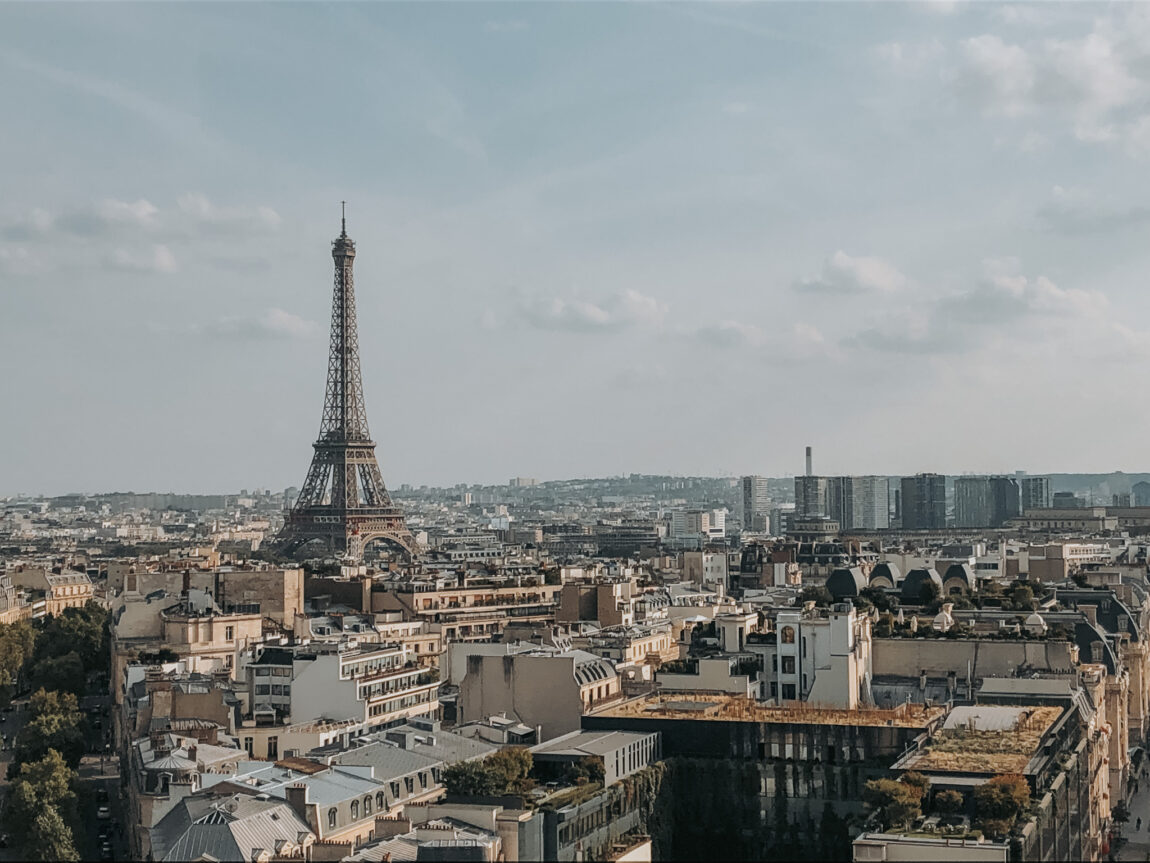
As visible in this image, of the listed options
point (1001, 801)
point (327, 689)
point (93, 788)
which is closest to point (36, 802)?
point (93, 788)

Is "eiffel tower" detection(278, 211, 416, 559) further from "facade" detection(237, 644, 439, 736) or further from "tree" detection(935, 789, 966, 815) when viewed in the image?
"tree" detection(935, 789, 966, 815)

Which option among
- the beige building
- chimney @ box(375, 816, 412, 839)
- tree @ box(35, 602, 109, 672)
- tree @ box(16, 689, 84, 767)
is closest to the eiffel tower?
the beige building

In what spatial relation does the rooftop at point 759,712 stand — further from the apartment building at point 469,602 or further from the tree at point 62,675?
the tree at point 62,675

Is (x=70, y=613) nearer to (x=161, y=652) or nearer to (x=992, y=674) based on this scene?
(x=161, y=652)

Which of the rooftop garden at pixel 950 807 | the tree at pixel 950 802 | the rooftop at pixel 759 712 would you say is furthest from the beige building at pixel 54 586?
the tree at pixel 950 802

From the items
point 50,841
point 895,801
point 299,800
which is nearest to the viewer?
point 895,801

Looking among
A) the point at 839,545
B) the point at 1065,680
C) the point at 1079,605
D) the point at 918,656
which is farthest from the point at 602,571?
the point at 1065,680

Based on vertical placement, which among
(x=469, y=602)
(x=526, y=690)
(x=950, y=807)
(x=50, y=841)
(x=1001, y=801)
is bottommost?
(x=50, y=841)

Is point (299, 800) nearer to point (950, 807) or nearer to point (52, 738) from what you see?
point (950, 807)
